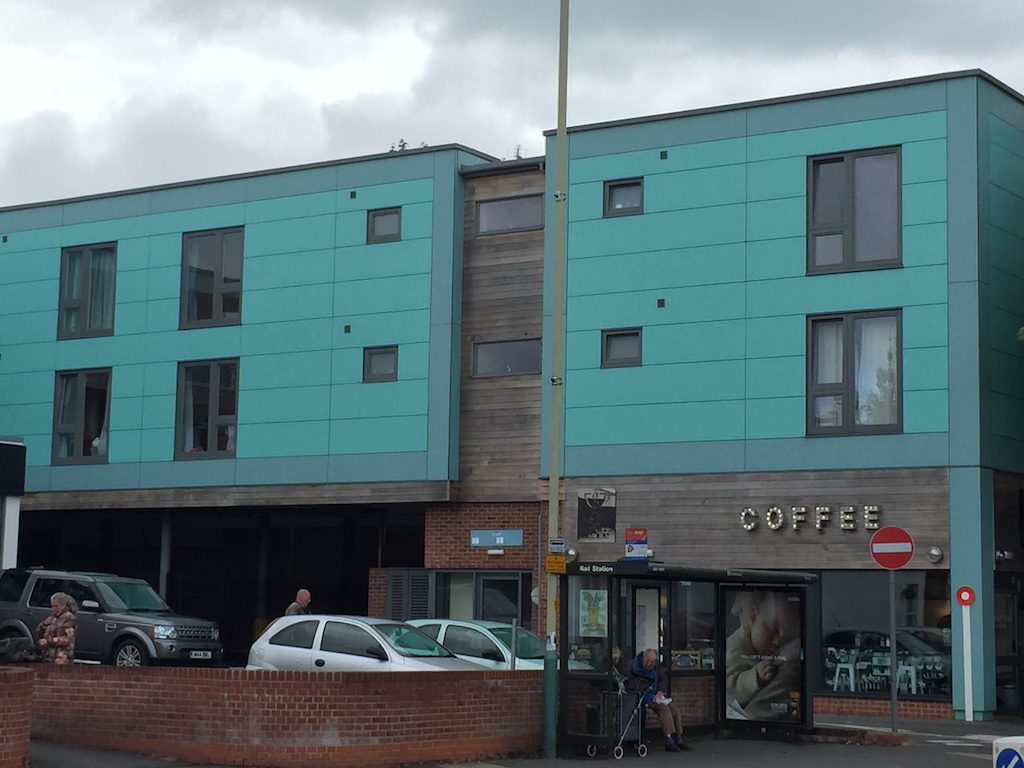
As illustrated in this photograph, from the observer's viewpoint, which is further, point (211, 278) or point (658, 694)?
point (211, 278)

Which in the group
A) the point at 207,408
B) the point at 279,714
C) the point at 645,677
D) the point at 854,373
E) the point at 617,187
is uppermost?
the point at 617,187

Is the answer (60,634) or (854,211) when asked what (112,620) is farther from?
(854,211)

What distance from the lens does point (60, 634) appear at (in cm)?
2170

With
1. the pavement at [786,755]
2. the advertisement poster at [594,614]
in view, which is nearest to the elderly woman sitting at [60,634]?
the pavement at [786,755]

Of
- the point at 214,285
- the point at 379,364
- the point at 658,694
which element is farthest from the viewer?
the point at 214,285

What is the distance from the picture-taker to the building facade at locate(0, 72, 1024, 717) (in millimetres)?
28797

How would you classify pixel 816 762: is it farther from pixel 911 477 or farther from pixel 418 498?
pixel 418 498

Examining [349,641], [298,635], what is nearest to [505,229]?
[298,635]

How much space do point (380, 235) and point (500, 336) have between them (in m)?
3.63

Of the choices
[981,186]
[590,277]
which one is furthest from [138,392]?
[981,186]

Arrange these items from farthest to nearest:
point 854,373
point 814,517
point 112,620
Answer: point 854,373 → point 814,517 → point 112,620

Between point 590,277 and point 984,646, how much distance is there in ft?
33.2

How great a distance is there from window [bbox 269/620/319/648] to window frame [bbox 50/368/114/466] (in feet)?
60.2

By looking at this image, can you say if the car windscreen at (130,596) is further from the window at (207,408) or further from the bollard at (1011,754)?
the bollard at (1011,754)
